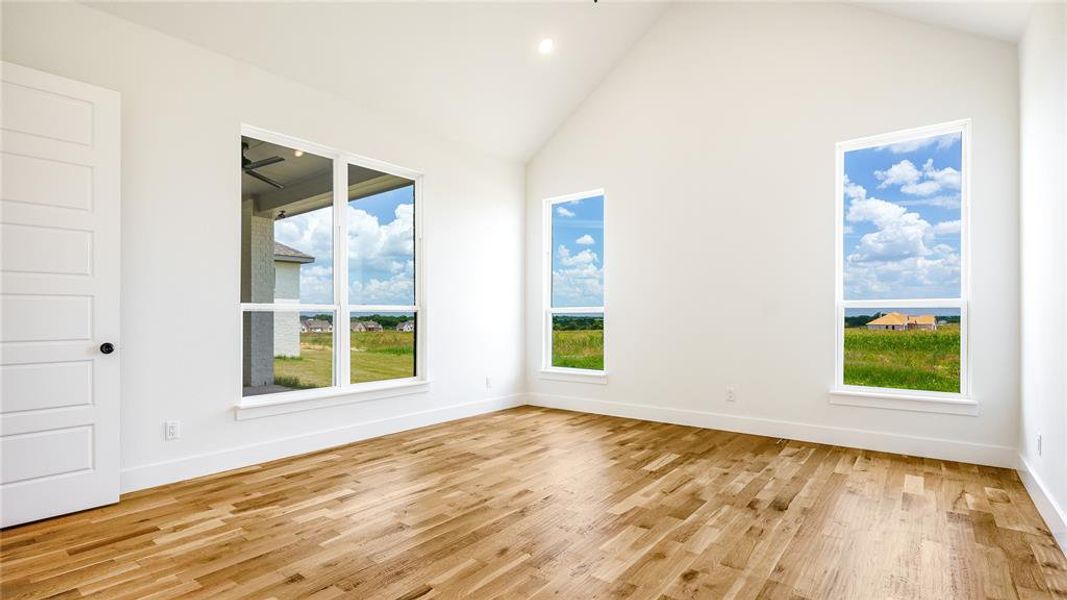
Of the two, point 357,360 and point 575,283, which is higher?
point 575,283

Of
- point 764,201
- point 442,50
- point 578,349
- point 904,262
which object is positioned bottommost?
point 578,349

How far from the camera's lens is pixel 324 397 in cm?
434

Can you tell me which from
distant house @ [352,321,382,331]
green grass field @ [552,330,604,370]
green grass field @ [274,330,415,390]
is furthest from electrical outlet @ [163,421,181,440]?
green grass field @ [552,330,604,370]

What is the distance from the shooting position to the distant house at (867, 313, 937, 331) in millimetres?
4148

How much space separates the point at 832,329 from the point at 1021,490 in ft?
5.06

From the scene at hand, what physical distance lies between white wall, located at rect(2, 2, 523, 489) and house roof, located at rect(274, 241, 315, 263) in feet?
1.25

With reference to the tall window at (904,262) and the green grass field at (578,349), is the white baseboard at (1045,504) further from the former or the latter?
the green grass field at (578,349)

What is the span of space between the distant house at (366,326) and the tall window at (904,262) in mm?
3935

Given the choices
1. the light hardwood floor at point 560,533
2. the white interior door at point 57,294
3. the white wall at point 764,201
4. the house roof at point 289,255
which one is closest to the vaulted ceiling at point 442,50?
the white wall at point 764,201

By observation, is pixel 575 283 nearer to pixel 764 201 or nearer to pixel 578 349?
pixel 578 349

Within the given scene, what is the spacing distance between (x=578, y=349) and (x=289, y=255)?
3157 millimetres

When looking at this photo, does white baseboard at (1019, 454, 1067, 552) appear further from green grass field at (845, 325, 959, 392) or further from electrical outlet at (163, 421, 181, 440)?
electrical outlet at (163, 421, 181, 440)

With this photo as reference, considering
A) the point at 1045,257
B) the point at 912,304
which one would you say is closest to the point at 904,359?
the point at 912,304

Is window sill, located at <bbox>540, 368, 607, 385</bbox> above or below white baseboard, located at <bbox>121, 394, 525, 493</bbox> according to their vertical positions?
above
